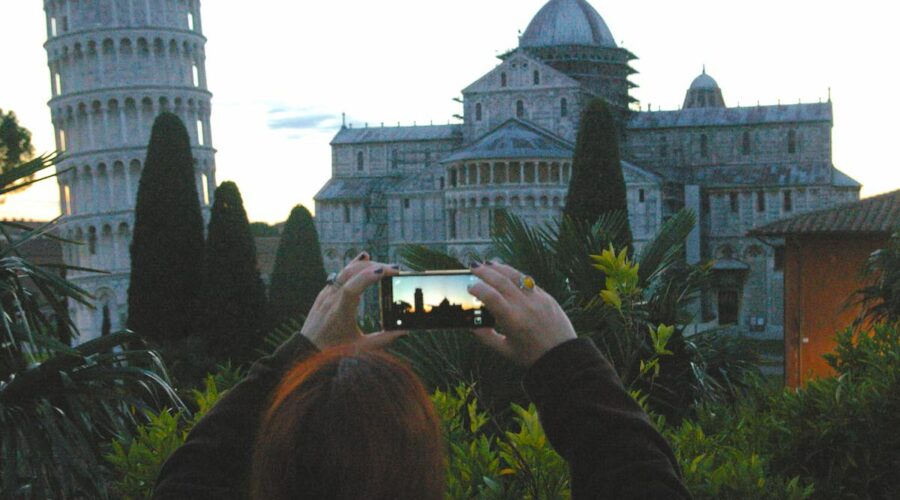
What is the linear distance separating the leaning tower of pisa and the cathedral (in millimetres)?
10073

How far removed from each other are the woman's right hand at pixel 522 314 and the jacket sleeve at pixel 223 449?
0.43 meters

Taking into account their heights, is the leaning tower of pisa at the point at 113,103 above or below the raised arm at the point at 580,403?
above

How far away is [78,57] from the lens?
41.8m

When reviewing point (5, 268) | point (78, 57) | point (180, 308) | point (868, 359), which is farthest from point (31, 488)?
point (78, 57)

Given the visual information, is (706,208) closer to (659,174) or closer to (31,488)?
(659,174)

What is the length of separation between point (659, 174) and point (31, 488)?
45.1m

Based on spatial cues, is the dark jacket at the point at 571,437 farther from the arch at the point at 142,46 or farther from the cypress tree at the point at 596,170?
the arch at the point at 142,46

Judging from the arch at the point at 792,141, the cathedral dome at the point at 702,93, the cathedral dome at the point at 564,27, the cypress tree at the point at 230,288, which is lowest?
the cypress tree at the point at 230,288

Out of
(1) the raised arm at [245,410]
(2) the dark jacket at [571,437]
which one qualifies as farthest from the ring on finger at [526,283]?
A: (1) the raised arm at [245,410]

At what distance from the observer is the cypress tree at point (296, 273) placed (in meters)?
27.1

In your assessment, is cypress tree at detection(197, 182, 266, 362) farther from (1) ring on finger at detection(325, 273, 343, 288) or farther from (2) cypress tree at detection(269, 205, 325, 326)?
(1) ring on finger at detection(325, 273, 343, 288)

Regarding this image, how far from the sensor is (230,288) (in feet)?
80.5

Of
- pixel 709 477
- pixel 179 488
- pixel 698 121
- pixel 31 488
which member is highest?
pixel 698 121

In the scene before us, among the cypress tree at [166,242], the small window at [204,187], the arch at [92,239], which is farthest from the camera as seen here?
the small window at [204,187]
